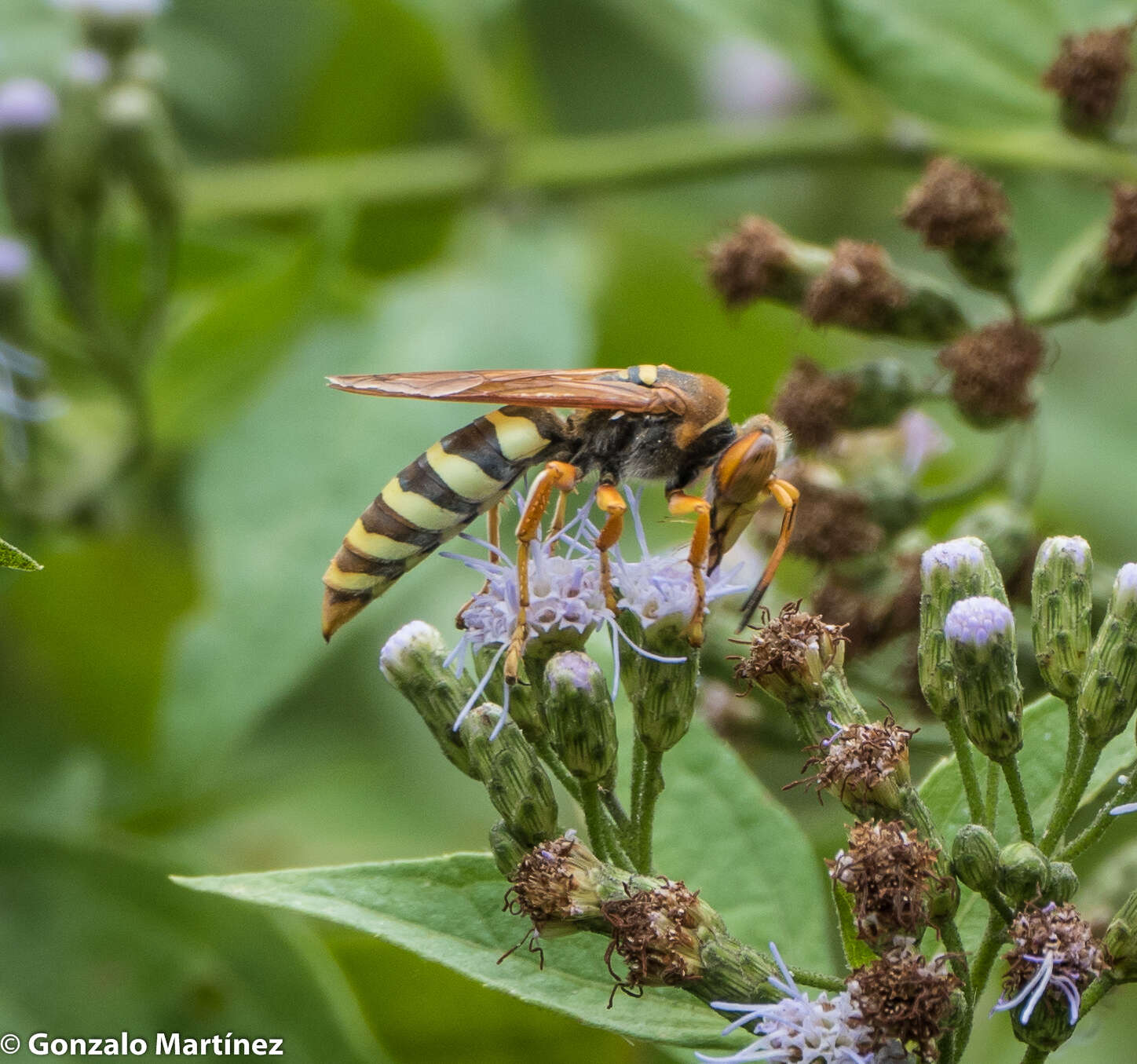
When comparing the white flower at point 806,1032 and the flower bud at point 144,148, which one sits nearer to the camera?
the white flower at point 806,1032

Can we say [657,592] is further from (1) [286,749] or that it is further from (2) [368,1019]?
(1) [286,749]

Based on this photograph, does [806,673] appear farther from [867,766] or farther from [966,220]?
[966,220]

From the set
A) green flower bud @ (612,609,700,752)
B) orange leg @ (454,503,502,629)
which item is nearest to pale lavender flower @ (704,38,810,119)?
orange leg @ (454,503,502,629)

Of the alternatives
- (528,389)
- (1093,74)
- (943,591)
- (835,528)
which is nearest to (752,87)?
(1093,74)

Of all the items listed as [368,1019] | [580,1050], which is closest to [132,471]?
[368,1019]

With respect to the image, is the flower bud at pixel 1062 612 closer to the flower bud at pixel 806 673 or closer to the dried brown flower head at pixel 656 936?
the flower bud at pixel 806 673

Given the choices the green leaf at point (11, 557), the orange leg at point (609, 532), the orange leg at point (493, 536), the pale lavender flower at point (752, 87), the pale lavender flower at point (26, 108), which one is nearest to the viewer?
the green leaf at point (11, 557)

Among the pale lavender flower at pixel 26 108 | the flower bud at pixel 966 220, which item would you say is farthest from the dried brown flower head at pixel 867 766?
the pale lavender flower at pixel 26 108
